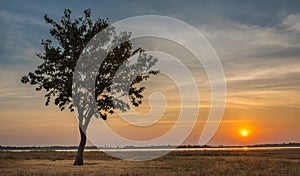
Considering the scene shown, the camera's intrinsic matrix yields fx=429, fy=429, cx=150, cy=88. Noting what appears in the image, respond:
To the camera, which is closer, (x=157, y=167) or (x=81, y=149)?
(x=157, y=167)

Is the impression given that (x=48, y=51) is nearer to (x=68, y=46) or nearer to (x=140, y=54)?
(x=68, y=46)

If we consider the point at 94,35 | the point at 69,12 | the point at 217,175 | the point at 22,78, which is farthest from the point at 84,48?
the point at 217,175

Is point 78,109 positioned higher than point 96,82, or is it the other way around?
point 96,82

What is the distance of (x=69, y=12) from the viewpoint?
5656 centimetres

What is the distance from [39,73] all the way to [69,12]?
8924mm

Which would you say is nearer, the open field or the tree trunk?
the open field

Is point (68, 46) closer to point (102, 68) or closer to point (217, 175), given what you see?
point (102, 68)

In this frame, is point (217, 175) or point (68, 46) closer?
point (217, 175)

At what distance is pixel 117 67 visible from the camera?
Answer: 56.1 metres

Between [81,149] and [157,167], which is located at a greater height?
[81,149]

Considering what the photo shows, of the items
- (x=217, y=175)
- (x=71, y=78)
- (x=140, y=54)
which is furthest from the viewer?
(x=140, y=54)

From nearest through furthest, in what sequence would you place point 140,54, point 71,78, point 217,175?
point 217,175, point 71,78, point 140,54

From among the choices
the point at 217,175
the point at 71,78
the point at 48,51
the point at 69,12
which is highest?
the point at 69,12

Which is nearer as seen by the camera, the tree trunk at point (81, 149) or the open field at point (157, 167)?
the open field at point (157, 167)
